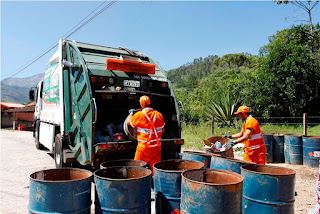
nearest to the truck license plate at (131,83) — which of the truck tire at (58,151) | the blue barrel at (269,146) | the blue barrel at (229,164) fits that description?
the truck tire at (58,151)

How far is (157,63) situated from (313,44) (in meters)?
13.7

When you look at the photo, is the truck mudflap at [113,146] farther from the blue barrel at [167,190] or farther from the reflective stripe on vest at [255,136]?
the blue barrel at [167,190]

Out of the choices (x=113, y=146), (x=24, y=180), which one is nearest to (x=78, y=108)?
(x=113, y=146)

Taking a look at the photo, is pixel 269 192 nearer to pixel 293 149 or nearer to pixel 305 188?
pixel 305 188

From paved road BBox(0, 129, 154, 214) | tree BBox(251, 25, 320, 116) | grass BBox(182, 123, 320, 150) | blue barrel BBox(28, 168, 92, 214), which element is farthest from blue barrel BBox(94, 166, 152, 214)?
tree BBox(251, 25, 320, 116)

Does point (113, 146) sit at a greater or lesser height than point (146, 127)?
lesser

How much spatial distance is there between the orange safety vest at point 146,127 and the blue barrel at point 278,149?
495cm

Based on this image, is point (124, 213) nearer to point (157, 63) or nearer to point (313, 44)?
point (157, 63)

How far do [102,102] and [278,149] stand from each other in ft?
17.1

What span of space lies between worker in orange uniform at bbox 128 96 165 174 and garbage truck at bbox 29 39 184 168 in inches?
23.6

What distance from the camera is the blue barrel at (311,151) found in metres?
6.98

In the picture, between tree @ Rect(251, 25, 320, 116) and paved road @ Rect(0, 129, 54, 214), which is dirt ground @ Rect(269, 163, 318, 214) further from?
tree @ Rect(251, 25, 320, 116)

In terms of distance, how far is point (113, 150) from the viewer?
15.1 feet

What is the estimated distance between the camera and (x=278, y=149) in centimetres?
779
